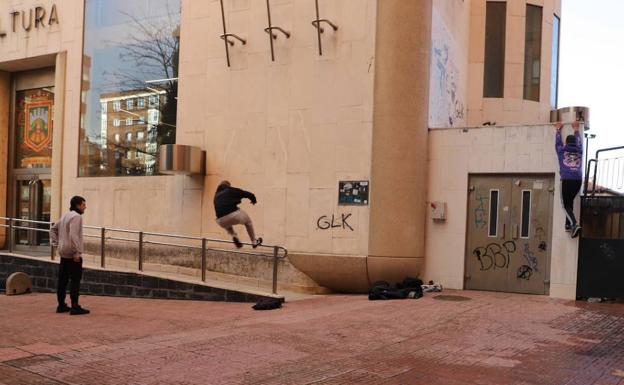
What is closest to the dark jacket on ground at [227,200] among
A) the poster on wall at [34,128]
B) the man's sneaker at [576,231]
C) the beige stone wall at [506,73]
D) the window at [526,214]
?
the window at [526,214]

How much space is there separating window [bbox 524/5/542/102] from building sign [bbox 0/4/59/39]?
44.1 ft

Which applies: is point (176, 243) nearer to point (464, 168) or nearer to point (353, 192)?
point (353, 192)

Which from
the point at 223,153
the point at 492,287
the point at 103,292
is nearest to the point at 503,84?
the point at 492,287

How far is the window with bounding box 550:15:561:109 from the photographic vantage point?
56.5 ft

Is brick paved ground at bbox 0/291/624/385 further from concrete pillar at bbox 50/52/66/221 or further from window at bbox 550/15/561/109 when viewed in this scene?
window at bbox 550/15/561/109

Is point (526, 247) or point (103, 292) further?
point (103, 292)

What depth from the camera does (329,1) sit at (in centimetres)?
1153

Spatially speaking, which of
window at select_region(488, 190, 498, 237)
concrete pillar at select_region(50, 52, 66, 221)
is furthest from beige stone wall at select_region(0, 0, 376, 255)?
window at select_region(488, 190, 498, 237)

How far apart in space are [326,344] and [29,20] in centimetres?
1474

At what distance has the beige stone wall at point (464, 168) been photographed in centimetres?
1057

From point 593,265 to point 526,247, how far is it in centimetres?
117

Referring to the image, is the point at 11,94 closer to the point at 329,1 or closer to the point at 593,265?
the point at 329,1

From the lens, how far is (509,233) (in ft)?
35.8

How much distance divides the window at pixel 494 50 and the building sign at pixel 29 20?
1223 centimetres
